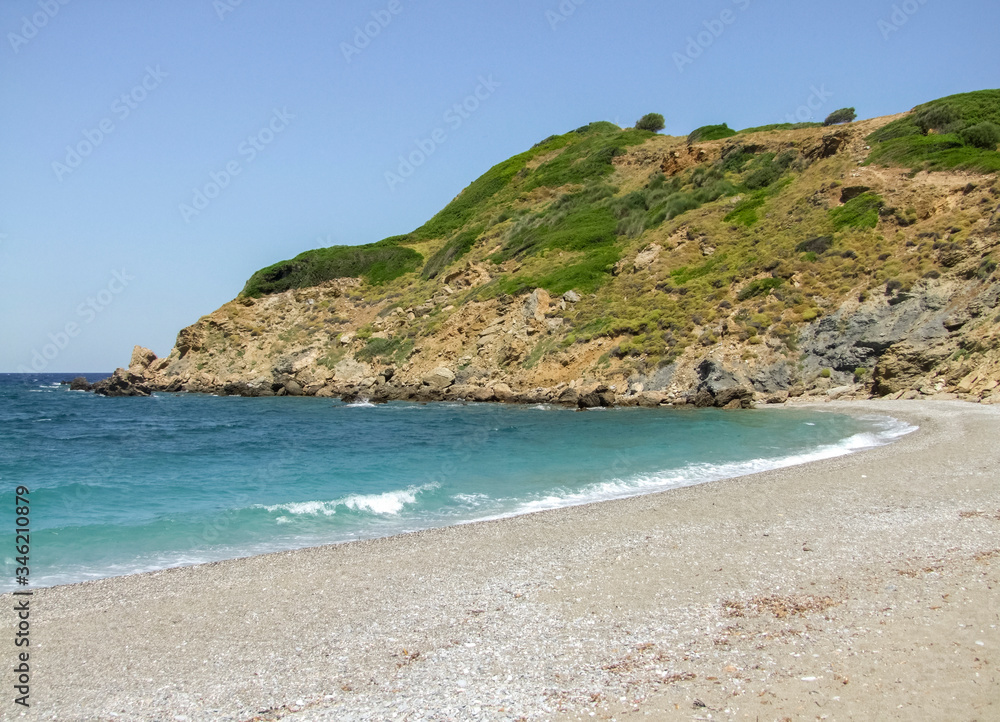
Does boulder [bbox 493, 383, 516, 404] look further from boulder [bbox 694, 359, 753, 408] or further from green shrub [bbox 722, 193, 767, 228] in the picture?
green shrub [bbox 722, 193, 767, 228]

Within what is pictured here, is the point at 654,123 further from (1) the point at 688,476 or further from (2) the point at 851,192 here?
(1) the point at 688,476

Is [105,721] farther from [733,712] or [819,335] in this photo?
[819,335]

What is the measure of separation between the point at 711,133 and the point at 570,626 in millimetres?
62856

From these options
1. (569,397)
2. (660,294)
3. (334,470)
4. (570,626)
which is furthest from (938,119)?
(570,626)

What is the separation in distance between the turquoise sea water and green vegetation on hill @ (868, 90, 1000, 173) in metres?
A: 21.1

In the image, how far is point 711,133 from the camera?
61.4 meters

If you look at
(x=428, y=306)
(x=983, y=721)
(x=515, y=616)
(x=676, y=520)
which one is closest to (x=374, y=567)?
→ (x=515, y=616)

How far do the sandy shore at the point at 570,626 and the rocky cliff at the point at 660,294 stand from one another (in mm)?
20835

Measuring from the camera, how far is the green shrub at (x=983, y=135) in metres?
38.9

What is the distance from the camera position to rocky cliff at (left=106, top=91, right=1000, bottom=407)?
30.7 m

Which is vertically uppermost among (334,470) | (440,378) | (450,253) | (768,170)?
(768,170)

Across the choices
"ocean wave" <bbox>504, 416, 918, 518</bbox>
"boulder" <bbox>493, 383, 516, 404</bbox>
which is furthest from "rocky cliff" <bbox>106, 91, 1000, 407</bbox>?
"ocean wave" <bbox>504, 416, 918, 518</bbox>

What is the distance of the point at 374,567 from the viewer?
28.4 feet

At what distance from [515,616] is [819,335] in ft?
99.6
